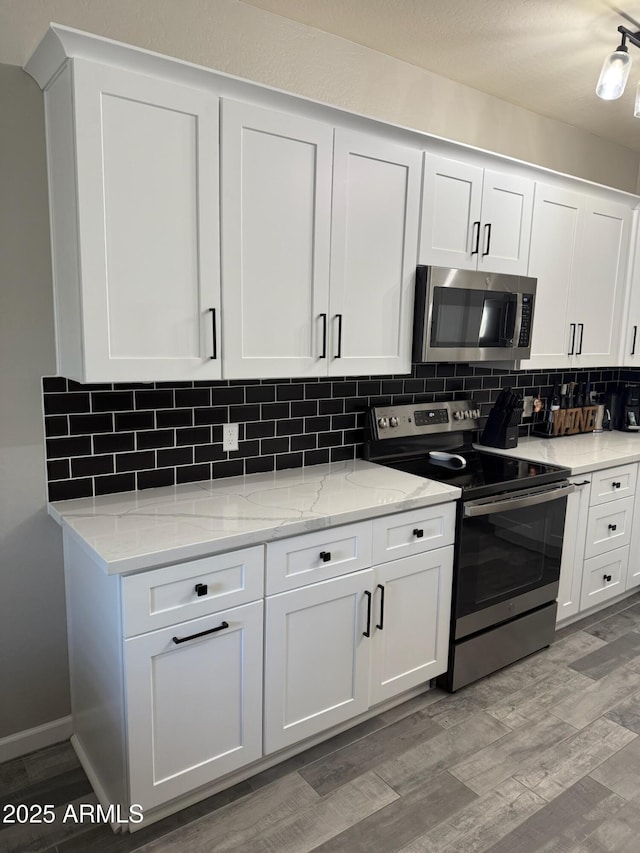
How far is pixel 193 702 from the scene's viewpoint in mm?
1779

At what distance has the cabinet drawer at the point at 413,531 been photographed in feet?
7.09

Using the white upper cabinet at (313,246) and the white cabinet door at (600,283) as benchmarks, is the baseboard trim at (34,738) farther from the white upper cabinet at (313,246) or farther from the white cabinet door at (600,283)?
the white cabinet door at (600,283)

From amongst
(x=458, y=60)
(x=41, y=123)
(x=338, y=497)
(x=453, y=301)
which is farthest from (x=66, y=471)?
(x=458, y=60)

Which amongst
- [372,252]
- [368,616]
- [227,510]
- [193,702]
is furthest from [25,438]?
[372,252]

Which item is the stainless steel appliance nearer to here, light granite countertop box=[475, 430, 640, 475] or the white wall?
light granite countertop box=[475, 430, 640, 475]

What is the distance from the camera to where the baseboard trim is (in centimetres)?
209

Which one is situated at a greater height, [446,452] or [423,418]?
[423,418]

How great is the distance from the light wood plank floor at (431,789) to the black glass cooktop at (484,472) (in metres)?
0.89

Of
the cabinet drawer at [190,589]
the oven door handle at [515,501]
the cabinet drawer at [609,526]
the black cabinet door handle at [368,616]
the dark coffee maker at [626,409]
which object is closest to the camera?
the cabinet drawer at [190,589]

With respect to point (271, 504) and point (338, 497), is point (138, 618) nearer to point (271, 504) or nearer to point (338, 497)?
point (271, 504)

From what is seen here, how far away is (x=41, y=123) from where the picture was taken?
1884mm

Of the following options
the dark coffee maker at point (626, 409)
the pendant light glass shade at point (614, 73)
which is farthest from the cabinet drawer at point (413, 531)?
the dark coffee maker at point (626, 409)

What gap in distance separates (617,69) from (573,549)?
6.81 ft

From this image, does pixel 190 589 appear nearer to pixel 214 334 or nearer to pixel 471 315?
pixel 214 334
